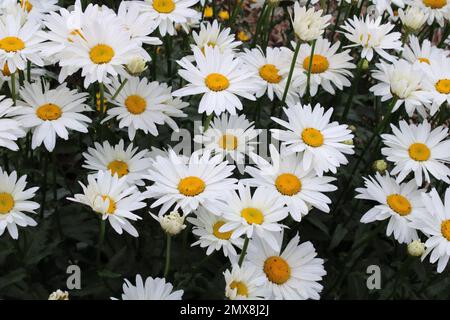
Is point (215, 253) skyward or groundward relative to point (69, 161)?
groundward

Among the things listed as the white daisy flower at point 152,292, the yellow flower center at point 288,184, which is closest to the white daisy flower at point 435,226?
the yellow flower center at point 288,184

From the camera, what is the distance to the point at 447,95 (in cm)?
317

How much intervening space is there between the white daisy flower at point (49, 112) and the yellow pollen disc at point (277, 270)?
888mm

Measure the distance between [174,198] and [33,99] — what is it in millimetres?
793

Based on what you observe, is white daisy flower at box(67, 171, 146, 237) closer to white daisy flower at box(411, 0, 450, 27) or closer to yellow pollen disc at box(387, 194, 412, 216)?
yellow pollen disc at box(387, 194, 412, 216)

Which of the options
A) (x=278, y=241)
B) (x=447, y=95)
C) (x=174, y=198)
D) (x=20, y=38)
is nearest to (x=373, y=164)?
(x=447, y=95)

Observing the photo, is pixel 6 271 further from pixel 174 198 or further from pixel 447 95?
pixel 447 95

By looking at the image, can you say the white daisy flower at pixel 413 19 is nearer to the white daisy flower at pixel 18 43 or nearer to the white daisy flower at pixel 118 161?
the white daisy flower at pixel 118 161

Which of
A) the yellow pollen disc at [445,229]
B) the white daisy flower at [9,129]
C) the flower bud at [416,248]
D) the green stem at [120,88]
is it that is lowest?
the flower bud at [416,248]

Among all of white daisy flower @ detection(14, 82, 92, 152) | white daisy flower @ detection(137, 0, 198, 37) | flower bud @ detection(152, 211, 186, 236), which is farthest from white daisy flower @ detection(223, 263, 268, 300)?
white daisy flower @ detection(137, 0, 198, 37)

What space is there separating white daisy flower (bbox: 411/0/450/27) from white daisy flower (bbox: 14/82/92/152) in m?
1.82

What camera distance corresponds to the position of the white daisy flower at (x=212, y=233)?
2.60 m

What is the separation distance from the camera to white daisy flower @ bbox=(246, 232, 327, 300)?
2.61 metres

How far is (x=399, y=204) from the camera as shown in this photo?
2.87 m
